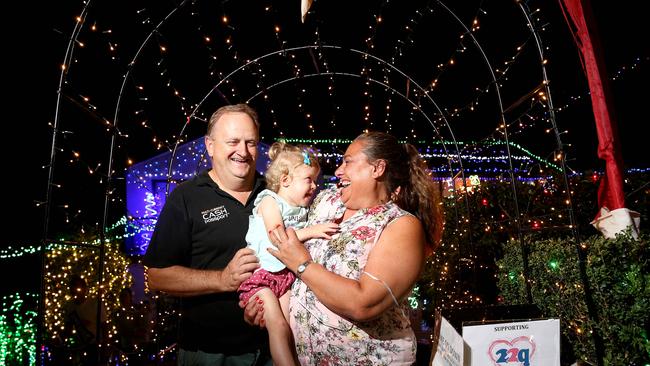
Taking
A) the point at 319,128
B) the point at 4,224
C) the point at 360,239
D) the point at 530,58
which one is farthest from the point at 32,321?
the point at 319,128

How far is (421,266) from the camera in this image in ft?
6.38

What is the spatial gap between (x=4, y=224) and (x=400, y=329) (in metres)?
10.3

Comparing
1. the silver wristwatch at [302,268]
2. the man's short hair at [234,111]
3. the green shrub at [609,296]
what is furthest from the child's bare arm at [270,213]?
the green shrub at [609,296]

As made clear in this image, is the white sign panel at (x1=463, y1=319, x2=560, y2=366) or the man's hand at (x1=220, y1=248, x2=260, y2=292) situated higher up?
the man's hand at (x1=220, y1=248, x2=260, y2=292)

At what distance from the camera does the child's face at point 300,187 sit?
2.79 m

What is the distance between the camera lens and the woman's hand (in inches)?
76.9

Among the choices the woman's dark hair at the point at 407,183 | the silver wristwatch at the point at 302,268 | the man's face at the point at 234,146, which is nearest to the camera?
the silver wristwatch at the point at 302,268

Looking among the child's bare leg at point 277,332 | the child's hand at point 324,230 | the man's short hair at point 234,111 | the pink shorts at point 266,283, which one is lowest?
the child's bare leg at point 277,332

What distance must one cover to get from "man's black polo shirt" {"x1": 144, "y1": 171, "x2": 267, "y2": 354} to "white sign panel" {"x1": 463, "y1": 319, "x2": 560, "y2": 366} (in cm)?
134

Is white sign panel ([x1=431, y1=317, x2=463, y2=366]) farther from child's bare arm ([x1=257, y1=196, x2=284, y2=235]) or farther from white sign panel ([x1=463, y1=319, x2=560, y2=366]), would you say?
child's bare arm ([x1=257, y1=196, x2=284, y2=235])

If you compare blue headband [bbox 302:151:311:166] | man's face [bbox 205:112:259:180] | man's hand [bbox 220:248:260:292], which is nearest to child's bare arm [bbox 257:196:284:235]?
man's hand [bbox 220:248:260:292]

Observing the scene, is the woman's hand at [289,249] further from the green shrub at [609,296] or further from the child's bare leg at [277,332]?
the green shrub at [609,296]

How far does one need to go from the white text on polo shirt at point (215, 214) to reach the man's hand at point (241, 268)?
40 cm

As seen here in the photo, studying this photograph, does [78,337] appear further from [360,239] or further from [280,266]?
[360,239]
